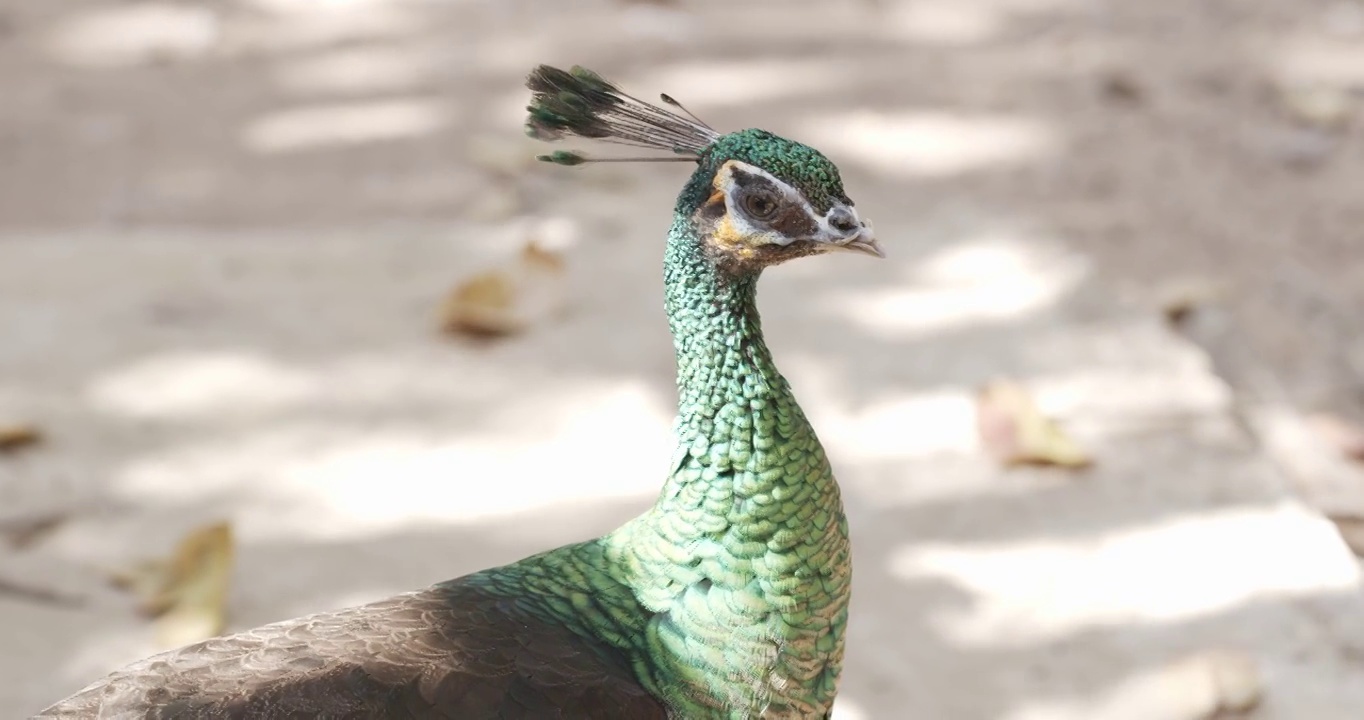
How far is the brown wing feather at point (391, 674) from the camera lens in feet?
5.66

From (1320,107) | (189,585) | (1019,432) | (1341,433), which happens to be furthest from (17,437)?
(1320,107)

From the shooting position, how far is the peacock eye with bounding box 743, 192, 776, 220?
5.85 ft

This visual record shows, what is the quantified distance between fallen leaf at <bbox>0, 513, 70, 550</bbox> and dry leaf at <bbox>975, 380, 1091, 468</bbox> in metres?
→ 1.82

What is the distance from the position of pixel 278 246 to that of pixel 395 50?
988 millimetres

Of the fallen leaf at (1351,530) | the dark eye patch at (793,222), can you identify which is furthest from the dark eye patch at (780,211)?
the fallen leaf at (1351,530)

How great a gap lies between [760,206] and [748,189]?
0.03m

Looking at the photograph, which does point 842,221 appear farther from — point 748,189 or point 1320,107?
point 1320,107

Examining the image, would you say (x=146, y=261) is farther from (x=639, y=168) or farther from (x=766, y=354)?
(x=766, y=354)

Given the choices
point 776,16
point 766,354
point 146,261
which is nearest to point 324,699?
point 766,354

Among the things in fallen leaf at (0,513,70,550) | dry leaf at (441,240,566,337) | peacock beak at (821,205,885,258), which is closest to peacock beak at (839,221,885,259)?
peacock beak at (821,205,885,258)

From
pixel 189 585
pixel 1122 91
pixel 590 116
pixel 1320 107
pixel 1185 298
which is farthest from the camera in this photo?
pixel 1122 91

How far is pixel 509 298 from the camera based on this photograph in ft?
10.8

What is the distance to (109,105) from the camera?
4.07 meters

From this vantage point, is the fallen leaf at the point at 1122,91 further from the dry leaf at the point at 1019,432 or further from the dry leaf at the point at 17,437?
the dry leaf at the point at 17,437
